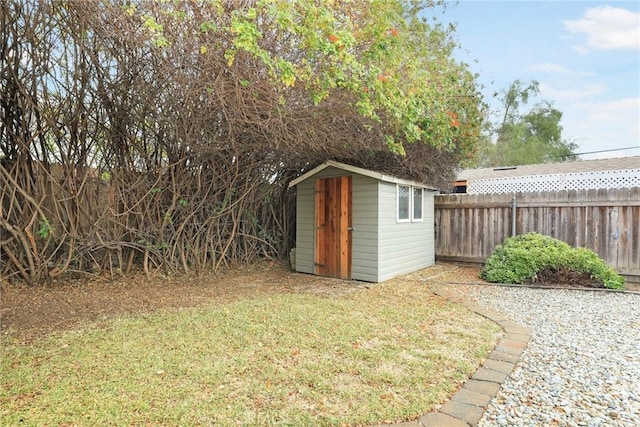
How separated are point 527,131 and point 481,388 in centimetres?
2084

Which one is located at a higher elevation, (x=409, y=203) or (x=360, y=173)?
(x=360, y=173)

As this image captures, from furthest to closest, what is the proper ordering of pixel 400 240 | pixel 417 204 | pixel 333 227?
pixel 417 204
pixel 400 240
pixel 333 227

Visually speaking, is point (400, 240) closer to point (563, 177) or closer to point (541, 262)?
point (541, 262)

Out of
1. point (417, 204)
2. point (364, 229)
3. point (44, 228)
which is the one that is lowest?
point (364, 229)

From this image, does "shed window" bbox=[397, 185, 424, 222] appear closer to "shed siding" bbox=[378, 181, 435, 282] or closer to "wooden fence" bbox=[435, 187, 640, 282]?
"shed siding" bbox=[378, 181, 435, 282]

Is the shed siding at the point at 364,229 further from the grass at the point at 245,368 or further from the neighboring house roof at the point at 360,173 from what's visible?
the grass at the point at 245,368

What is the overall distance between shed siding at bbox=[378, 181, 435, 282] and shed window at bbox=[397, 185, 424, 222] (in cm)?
12

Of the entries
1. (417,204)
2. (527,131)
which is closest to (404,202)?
(417,204)

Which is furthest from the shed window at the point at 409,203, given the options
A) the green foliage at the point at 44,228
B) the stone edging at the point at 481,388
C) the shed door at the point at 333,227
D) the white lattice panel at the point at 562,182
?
the white lattice panel at the point at 562,182

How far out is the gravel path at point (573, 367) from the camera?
1.99 m

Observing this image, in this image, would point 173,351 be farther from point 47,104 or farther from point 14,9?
point 14,9

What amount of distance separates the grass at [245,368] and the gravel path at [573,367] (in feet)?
1.11

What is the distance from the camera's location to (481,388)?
2273mm

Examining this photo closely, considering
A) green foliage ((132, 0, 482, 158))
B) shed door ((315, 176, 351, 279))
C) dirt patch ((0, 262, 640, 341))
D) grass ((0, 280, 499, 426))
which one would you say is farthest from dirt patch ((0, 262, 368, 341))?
green foliage ((132, 0, 482, 158))
